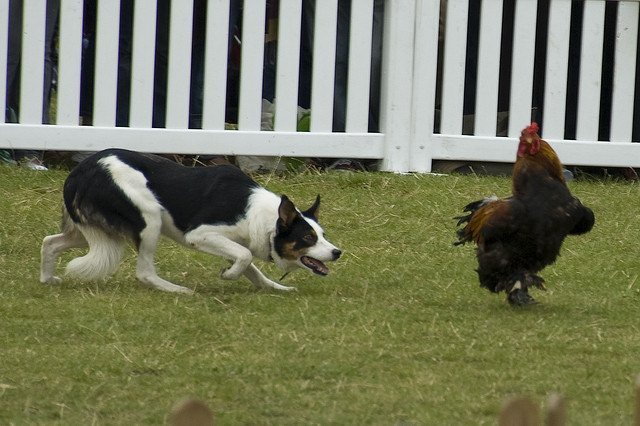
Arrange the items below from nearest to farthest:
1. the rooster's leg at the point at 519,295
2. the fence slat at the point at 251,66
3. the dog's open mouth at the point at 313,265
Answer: the rooster's leg at the point at 519,295, the dog's open mouth at the point at 313,265, the fence slat at the point at 251,66

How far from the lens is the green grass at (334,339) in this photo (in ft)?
16.6

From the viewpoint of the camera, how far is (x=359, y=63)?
10195 millimetres

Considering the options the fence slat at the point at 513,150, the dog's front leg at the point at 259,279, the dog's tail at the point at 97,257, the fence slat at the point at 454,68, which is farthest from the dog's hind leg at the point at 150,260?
the fence slat at the point at 454,68

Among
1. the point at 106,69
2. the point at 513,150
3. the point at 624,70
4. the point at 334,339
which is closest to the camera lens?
the point at 334,339

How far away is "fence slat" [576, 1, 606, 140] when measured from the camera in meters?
10.3

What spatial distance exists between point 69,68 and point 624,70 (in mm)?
4318

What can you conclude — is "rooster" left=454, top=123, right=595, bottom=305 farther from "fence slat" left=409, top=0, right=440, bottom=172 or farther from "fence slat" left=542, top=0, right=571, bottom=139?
"fence slat" left=542, top=0, right=571, bottom=139

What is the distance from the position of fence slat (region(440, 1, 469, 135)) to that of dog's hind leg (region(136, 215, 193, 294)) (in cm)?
382

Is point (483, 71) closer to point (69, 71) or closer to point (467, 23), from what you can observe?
point (467, 23)

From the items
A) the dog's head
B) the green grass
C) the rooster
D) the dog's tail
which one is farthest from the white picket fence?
the rooster

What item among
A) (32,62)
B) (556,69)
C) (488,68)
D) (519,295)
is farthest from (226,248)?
(556,69)

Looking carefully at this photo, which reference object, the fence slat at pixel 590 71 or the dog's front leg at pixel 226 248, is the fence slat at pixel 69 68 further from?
the fence slat at pixel 590 71

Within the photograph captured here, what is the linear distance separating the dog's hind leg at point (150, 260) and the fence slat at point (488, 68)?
3.96 metres

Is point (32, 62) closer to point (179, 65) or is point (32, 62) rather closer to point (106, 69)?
point (106, 69)
